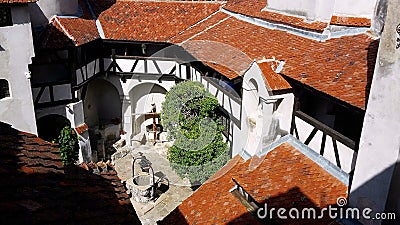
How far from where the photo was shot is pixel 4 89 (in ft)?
42.4

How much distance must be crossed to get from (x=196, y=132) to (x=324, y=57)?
527 centimetres

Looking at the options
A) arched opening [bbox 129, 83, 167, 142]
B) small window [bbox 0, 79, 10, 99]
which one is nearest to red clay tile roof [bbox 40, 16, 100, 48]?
small window [bbox 0, 79, 10, 99]

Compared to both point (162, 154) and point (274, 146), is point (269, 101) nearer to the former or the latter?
point (274, 146)

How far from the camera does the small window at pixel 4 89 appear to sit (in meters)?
12.8

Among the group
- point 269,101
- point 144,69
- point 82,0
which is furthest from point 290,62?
point 82,0

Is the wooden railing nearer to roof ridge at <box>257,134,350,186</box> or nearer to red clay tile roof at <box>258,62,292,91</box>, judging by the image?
roof ridge at <box>257,134,350,186</box>

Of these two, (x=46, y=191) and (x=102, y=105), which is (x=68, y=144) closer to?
(x=102, y=105)

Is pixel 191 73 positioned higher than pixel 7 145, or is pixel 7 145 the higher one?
pixel 7 145

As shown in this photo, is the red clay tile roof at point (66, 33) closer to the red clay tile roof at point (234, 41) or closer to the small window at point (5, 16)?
the red clay tile roof at point (234, 41)

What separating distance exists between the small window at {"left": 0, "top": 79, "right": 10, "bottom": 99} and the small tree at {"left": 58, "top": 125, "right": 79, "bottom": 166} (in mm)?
2877

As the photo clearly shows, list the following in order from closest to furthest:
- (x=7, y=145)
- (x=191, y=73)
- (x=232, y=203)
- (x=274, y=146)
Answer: (x=7, y=145) < (x=232, y=203) < (x=274, y=146) < (x=191, y=73)

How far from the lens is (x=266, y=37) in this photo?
11.1 m

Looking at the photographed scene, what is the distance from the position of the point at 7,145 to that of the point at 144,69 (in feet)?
41.2

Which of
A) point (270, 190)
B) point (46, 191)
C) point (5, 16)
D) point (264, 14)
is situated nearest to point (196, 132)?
point (264, 14)
